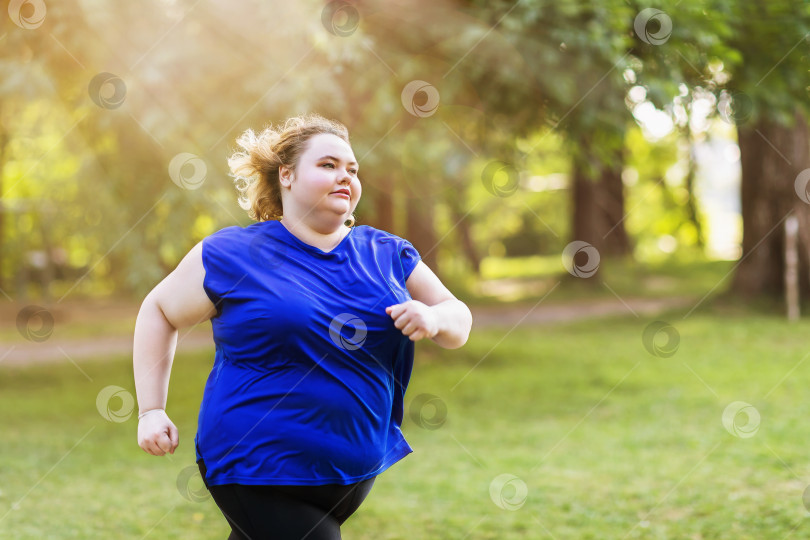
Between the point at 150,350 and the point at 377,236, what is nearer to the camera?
the point at 150,350

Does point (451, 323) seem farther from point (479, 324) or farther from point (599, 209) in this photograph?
point (599, 209)

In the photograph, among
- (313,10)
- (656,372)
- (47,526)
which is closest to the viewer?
(47,526)

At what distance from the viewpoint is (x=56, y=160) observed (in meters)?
17.7

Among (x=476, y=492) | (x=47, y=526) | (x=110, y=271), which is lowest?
(x=110, y=271)

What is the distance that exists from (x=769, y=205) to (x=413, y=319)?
14.4 meters

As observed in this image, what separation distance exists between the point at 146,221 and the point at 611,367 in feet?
21.3

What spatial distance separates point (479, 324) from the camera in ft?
52.3

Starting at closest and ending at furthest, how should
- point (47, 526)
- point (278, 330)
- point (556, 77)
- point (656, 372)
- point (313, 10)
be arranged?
point (278, 330), point (47, 526), point (313, 10), point (556, 77), point (656, 372)

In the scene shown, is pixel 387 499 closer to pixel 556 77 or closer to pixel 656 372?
pixel 556 77

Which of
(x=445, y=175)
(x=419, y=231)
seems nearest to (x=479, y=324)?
(x=419, y=231)

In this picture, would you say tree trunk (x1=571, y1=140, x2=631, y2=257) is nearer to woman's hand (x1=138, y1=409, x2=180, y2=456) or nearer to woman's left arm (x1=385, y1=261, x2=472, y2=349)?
woman's left arm (x1=385, y1=261, x2=472, y2=349)

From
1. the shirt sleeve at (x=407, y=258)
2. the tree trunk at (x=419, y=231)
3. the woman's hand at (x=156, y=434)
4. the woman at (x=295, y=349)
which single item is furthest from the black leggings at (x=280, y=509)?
the tree trunk at (x=419, y=231)

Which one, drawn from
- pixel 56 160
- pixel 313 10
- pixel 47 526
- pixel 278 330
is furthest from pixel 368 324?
pixel 56 160

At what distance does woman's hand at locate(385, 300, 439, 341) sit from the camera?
213 centimetres
